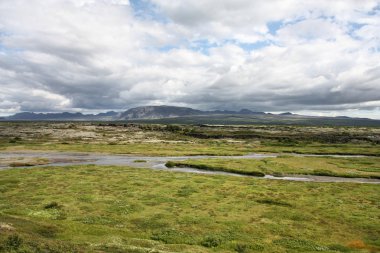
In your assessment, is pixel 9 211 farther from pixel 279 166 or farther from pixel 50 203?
pixel 279 166

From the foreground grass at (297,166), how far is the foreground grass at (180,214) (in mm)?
15610

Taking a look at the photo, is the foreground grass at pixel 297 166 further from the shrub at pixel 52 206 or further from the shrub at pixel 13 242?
the shrub at pixel 13 242

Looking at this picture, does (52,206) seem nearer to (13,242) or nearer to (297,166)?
(13,242)

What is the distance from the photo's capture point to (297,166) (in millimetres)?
89312

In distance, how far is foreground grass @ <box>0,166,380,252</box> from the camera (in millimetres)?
26906

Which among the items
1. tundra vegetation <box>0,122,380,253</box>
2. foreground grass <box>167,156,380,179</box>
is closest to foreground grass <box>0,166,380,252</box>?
tundra vegetation <box>0,122,380,253</box>

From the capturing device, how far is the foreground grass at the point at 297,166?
79.9m

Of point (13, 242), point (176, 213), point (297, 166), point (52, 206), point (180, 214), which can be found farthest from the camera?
point (297, 166)

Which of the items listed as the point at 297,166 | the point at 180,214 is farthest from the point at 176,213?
the point at 297,166

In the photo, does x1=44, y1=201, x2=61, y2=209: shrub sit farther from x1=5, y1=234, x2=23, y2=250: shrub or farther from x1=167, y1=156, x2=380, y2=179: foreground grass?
x1=167, y1=156, x2=380, y2=179: foreground grass

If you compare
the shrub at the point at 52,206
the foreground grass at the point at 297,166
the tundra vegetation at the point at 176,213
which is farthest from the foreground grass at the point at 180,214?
the foreground grass at the point at 297,166

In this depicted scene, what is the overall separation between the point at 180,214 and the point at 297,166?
57829 millimetres

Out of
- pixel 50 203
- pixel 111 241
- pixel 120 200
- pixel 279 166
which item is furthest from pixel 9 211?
pixel 279 166

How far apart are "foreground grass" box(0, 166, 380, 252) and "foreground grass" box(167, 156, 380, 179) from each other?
51.2 feet
